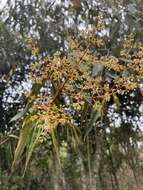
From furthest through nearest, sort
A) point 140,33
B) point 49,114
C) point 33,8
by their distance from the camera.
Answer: point 33,8 → point 140,33 → point 49,114

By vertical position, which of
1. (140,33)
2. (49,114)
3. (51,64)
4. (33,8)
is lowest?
(49,114)

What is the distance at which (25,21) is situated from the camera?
155 inches

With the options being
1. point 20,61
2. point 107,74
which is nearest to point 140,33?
point 107,74

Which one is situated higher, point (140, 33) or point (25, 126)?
point (140, 33)

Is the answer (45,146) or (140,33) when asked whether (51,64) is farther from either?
(45,146)

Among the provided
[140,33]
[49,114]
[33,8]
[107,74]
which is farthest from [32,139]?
[33,8]

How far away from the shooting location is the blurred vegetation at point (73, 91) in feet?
6.10

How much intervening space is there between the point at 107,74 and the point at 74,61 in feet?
2.49

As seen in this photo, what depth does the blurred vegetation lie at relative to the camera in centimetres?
186

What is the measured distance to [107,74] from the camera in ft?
8.44

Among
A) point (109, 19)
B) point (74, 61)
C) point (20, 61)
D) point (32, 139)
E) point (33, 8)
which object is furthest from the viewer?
point (20, 61)

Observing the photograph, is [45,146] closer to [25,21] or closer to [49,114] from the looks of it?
[25,21]

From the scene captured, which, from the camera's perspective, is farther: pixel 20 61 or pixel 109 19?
pixel 20 61

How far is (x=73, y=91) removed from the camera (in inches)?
71.7
